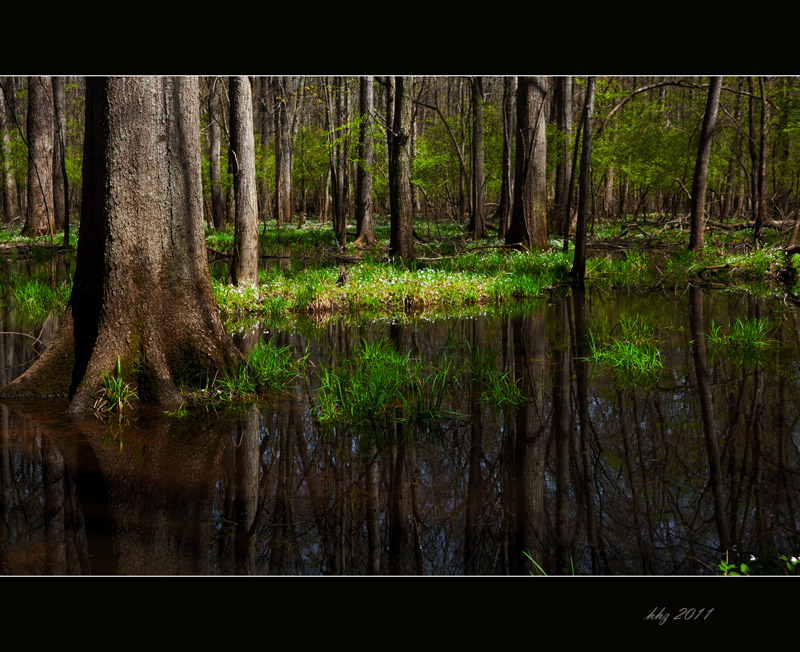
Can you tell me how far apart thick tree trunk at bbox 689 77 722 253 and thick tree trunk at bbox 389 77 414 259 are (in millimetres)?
6547

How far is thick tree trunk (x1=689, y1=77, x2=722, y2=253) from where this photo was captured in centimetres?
1438

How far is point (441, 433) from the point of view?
491 cm

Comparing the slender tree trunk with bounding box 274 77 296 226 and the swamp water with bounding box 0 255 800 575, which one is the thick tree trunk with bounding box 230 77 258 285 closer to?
the swamp water with bounding box 0 255 800 575

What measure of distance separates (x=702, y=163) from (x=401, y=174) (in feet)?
22.7

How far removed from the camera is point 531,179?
17438 millimetres

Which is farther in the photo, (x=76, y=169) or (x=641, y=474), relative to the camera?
(x=76, y=169)

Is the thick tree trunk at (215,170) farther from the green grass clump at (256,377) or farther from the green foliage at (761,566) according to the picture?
the green foliage at (761,566)

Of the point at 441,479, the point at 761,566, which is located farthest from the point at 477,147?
the point at 761,566

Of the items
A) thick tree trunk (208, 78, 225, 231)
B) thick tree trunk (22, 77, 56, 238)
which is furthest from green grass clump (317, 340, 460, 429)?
thick tree trunk (22, 77, 56, 238)

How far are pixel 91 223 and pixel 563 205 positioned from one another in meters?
18.9

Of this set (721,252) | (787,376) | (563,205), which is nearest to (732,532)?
(787,376)

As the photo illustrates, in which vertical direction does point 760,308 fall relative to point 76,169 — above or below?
below

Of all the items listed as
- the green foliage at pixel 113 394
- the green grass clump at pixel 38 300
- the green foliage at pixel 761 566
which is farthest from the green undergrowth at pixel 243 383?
the green grass clump at pixel 38 300
